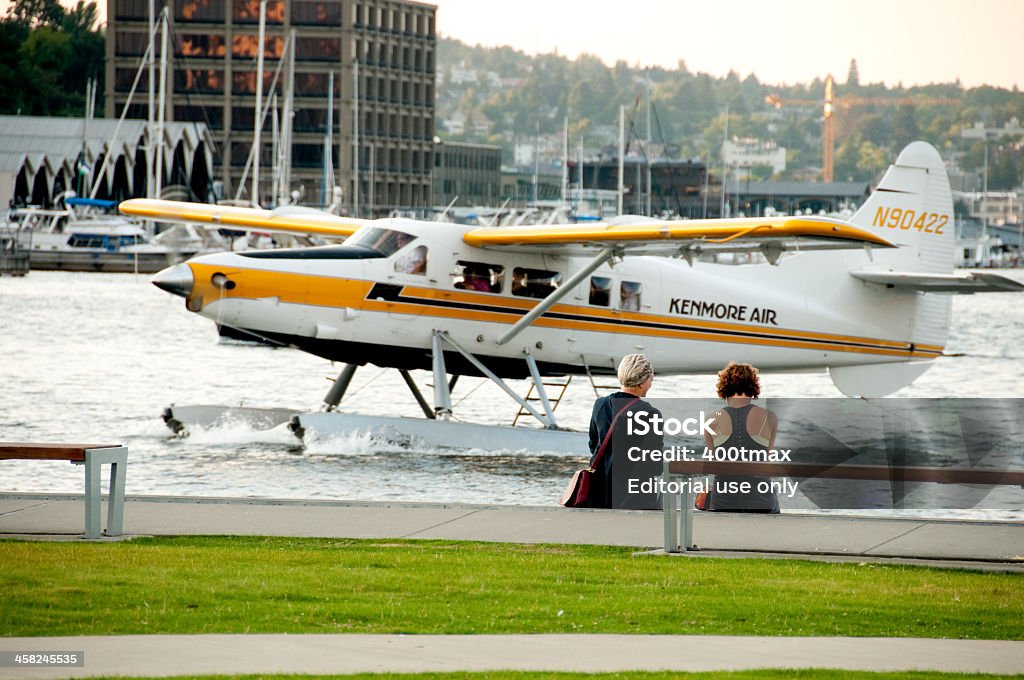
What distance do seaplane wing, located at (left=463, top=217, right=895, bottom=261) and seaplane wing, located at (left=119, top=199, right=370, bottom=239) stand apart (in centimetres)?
284

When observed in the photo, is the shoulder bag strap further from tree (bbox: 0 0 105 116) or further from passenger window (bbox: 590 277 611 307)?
tree (bbox: 0 0 105 116)

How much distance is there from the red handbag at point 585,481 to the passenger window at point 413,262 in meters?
7.97

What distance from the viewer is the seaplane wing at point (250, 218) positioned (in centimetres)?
2061

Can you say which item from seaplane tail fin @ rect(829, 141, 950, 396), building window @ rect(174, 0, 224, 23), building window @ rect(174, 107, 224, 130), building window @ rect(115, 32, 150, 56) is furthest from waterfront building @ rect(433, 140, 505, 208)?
seaplane tail fin @ rect(829, 141, 950, 396)

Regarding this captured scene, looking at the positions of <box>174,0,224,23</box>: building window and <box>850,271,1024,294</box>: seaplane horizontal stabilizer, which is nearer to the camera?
<box>850,271,1024,294</box>: seaplane horizontal stabilizer

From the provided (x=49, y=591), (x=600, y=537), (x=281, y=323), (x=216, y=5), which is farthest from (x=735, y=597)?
(x=216, y=5)

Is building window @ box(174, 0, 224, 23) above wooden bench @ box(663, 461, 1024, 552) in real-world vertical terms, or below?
above

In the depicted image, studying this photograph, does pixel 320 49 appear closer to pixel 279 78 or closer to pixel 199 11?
pixel 279 78

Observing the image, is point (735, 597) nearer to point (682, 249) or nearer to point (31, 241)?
point (682, 249)

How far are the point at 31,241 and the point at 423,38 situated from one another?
7417 centimetres

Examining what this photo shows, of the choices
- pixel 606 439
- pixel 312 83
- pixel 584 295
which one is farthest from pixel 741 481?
pixel 312 83

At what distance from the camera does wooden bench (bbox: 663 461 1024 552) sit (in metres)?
9.66

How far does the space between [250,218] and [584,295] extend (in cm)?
497

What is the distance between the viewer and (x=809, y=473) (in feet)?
31.9
